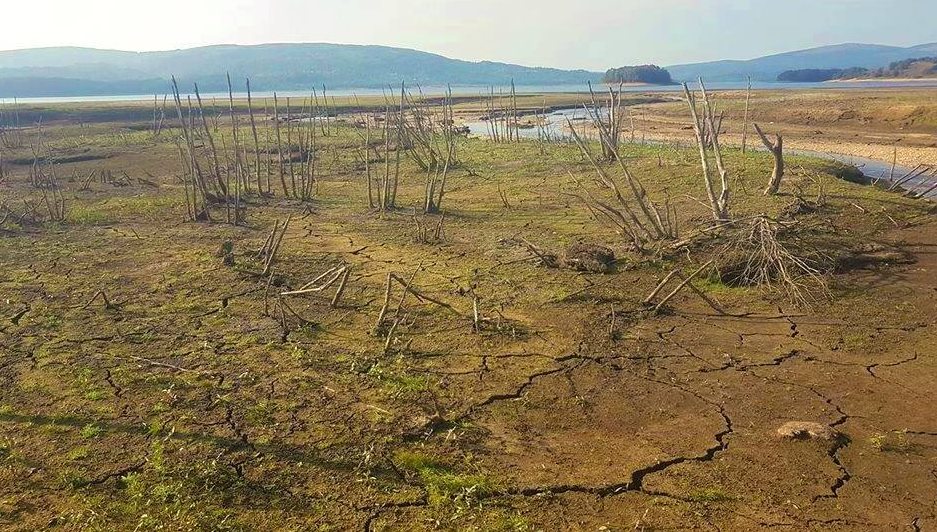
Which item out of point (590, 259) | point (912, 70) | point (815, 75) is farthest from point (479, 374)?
point (815, 75)

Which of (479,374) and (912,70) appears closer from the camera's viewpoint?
(479,374)

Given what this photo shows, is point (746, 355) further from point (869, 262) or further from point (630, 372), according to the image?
point (869, 262)

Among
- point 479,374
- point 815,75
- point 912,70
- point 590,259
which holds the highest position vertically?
point 815,75

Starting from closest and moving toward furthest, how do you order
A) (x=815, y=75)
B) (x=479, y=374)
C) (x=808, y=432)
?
(x=808, y=432), (x=479, y=374), (x=815, y=75)

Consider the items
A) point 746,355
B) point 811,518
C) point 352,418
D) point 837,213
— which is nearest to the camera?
point 811,518

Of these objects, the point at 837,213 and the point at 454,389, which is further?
the point at 837,213

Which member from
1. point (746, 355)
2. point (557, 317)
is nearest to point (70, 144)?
point (557, 317)

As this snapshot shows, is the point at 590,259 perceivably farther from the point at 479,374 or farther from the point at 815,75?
the point at 815,75
